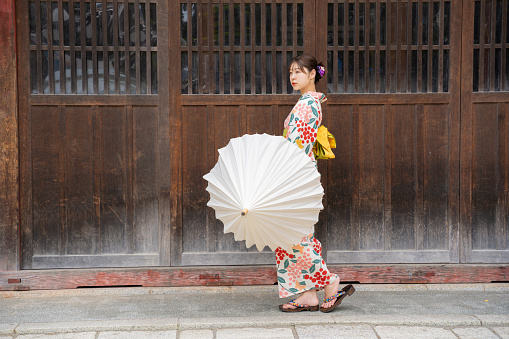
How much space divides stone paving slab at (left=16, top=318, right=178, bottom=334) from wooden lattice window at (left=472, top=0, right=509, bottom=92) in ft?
12.4

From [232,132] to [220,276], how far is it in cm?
141

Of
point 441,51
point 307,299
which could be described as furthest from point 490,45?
point 307,299

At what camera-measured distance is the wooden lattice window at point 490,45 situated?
19.2 ft

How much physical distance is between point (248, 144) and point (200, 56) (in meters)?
1.52

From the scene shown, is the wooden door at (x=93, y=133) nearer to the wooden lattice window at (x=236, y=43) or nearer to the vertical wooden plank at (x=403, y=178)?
the wooden lattice window at (x=236, y=43)

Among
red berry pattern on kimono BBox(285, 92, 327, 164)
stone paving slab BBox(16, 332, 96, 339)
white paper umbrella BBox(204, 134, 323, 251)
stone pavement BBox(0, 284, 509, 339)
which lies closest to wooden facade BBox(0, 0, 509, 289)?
stone pavement BBox(0, 284, 509, 339)

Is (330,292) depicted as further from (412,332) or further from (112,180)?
(112,180)

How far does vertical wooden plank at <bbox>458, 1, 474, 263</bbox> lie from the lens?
582cm

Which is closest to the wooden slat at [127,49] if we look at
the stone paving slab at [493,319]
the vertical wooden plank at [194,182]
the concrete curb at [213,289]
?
the vertical wooden plank at [194,182]

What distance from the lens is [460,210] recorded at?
5.91 metres

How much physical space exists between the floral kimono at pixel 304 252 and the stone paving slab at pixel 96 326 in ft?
3.37

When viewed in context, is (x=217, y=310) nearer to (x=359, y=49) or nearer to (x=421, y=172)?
(x=421, y=172)

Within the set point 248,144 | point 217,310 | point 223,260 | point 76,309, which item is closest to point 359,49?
point 248,144

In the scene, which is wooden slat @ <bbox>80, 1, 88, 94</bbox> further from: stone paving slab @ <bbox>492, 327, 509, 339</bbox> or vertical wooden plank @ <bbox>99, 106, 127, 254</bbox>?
stone paving slab @ <bbox>492, 327, 509, 339</bbox>
